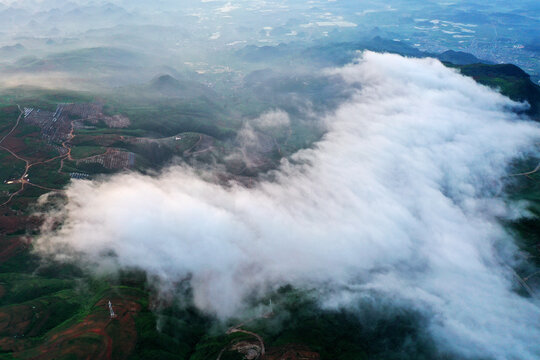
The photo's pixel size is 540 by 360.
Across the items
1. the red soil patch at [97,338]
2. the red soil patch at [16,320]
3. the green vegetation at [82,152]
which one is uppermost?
the green vegetation at [82,152]

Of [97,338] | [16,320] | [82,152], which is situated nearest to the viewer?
[97,338]

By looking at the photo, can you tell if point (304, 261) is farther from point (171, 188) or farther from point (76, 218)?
point (76, 218)

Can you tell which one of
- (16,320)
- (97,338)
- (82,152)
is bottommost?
(97,338)

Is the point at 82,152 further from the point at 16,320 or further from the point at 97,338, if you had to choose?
the point at 97,338

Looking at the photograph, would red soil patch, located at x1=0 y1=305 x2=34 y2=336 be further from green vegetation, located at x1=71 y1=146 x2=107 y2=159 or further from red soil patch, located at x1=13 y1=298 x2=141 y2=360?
green vegetation, located at x1=71 y1=146 x2=107 y2=159

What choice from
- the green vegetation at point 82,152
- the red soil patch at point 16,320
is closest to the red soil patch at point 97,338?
the red soil patch at point 16,320

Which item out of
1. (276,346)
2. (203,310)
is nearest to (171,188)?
(203,310)

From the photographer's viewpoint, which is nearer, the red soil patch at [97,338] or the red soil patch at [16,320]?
the red soil patch at [97,338]

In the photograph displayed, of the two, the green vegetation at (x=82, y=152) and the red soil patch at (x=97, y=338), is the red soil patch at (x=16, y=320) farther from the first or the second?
the green vegetation at (x=82, y=152)

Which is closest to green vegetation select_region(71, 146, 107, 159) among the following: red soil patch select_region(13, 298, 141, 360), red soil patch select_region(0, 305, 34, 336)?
red soil patch select_region(0, 305, 34, 336)

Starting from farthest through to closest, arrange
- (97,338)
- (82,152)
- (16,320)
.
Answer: (82,152), (16,320), (97,338)

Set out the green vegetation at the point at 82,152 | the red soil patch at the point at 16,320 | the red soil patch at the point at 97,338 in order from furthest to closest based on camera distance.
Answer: the green vegetation at the point at 82,152, the red soil patch at the point at 16,320, the red soil patch at the point at 97,338

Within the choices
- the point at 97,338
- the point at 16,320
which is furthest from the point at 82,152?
the point at 97,338
